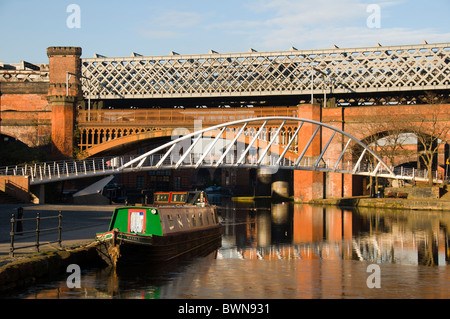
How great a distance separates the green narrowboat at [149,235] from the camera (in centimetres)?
2367

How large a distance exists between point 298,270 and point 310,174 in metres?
44.5

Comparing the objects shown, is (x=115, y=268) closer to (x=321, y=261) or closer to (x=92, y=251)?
(x=92, y=251)

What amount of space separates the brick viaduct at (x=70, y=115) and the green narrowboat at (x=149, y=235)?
40.4 meters

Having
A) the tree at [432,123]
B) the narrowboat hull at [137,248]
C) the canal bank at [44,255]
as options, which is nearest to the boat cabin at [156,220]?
the narrowboat hull at [137,248]

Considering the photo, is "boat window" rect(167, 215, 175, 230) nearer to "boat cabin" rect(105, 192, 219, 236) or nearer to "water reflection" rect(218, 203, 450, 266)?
"boat cabin" rect(105, 192, 219, 236)

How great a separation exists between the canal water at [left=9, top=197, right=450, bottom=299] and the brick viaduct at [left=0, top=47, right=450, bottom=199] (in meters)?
26.7

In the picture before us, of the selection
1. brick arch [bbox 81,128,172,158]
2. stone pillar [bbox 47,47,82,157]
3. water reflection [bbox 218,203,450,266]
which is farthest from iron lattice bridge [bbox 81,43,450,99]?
water reflection [bbox 218,203,450,266]

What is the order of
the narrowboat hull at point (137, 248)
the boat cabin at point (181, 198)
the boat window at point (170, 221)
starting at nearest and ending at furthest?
1. the narrowboat hull at point (137, 248)
2. the boat window at point (170, 221)
3. the boat cabin at point (181, 198)

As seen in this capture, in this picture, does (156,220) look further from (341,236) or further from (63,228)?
(341,236)

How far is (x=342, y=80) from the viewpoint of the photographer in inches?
2982

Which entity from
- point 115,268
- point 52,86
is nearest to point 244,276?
point 115,268

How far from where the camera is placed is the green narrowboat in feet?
77.7

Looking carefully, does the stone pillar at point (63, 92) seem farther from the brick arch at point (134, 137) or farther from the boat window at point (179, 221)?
the boat window at point (179, 221)
